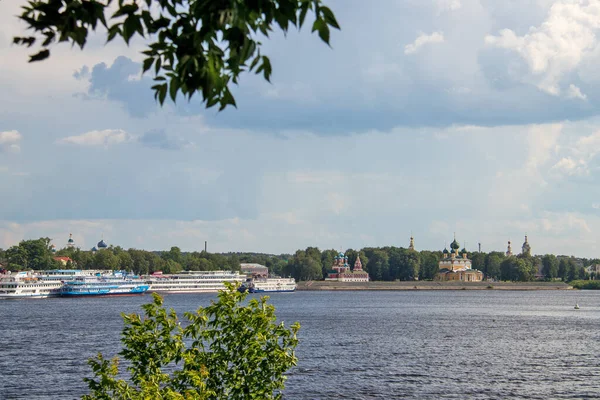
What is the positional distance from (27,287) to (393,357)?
391 feet

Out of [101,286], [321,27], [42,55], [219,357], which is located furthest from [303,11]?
[101,286]

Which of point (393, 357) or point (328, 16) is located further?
point (393, 357)

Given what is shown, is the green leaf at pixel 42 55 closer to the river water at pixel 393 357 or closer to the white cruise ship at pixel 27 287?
the river water at pixel 393 357

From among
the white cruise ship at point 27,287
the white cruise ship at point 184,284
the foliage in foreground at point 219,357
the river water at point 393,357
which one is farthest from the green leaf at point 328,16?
the white cruise ship at point 184,284

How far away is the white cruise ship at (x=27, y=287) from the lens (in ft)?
532

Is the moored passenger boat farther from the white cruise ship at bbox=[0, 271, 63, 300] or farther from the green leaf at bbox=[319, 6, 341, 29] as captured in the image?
the green leaf at bbox=[319, 6, 341, 29]

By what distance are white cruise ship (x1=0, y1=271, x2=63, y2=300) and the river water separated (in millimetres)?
59055

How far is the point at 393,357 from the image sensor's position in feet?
203

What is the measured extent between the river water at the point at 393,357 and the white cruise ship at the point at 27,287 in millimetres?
59055

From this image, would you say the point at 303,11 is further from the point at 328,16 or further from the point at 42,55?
the point at 42,55

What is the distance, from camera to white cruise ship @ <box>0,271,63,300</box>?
162 metres

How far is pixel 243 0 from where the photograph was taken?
6.16m

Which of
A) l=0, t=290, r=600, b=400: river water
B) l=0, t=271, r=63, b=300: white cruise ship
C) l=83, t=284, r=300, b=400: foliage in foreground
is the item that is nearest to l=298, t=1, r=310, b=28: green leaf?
l=83, t=284, r=300, b=400: foliage in foreground

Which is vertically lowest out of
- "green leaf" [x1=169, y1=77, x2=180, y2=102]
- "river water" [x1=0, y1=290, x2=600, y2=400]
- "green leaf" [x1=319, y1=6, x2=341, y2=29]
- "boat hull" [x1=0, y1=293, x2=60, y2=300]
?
"river water" [x1=0, y1=290, x2=600, y2=400]
